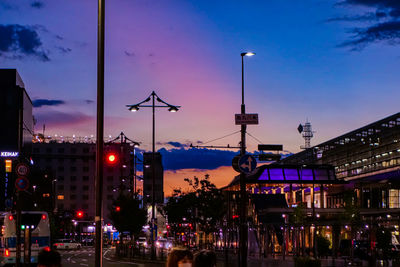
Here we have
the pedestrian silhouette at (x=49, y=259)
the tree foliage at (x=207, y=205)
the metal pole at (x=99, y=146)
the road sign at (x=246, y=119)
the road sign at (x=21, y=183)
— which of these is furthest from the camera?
the tree foliage at (x=207, y=205)

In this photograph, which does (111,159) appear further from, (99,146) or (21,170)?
(99,146)

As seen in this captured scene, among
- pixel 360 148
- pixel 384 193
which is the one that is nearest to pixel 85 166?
pixel 360 148

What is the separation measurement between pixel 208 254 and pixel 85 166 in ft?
562

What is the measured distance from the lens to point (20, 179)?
76.3ft

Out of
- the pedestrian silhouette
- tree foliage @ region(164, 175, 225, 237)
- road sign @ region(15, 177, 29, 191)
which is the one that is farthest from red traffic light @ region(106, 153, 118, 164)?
tree foliage @ region(164, 175, 225, 237)

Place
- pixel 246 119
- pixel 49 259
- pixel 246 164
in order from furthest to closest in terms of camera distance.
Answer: pixel 246 119
pixel 246 164
pixel 49 259

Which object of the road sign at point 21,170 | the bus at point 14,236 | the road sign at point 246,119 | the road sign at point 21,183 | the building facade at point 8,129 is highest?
the building facade at point 8,129

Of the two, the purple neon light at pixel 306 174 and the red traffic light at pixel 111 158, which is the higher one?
the purple neon light at pixel 306 174

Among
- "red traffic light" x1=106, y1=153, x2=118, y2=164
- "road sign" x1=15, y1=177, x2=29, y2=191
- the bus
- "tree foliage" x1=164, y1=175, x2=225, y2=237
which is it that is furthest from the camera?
"tree foliage" x1=164, y1=175, x2=225, y2=237

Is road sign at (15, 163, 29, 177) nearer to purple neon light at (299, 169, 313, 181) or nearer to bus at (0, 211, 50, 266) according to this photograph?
bus at (0, 211, 50, 266)

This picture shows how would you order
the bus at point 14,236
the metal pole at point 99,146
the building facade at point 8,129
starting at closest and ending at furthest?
the metal pole at point 99,146 → the bus at point 14,236 → the building facade at point 8,129

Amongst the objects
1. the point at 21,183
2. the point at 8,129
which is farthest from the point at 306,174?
the point at 21,183

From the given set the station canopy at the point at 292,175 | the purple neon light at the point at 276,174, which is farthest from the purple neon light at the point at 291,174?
the purple neon light at the point at 276,174

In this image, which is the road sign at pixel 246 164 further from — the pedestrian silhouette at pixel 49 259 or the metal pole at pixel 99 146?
the pedestrian silhouette at pixel 49 259
